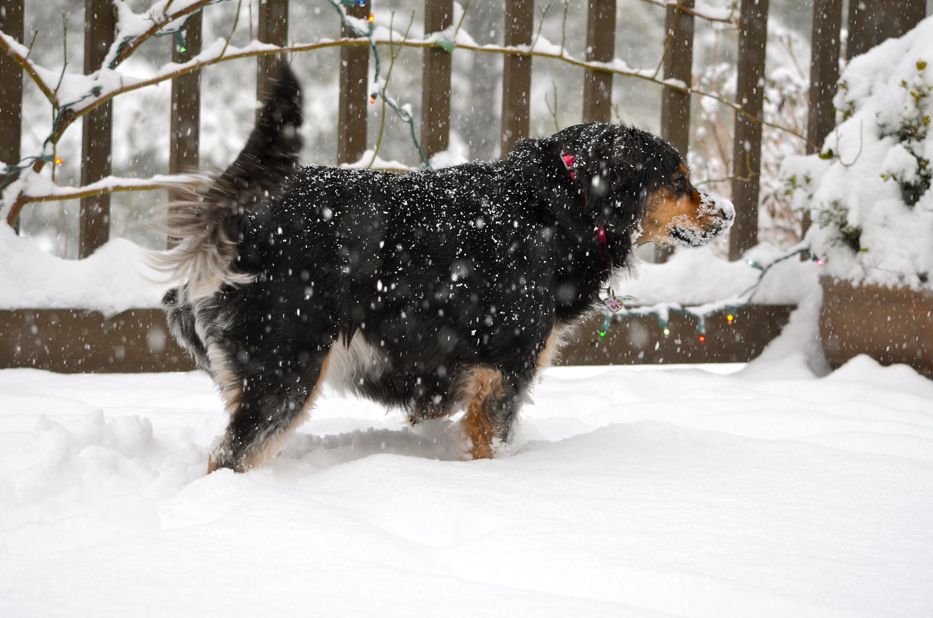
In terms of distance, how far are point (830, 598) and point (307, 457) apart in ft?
5.62

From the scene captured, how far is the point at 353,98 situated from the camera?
14.1 ft

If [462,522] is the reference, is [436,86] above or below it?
above

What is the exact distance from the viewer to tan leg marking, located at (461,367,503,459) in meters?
2.99

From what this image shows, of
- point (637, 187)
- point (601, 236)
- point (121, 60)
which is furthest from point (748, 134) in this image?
point (121, 60)

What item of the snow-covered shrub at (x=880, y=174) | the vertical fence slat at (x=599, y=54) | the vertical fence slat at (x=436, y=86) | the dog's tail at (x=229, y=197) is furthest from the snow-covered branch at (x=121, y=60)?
the snow-covered shrub at (x=880, y=174)

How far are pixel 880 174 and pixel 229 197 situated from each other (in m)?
3.24

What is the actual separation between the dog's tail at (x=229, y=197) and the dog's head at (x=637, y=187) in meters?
1.01

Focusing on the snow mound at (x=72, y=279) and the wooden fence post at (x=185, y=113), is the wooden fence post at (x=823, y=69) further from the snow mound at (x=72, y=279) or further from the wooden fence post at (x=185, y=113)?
the snow mound at (x=72, y=279)

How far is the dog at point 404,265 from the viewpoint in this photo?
2588 millimetres

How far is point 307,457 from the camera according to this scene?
9.62 ft

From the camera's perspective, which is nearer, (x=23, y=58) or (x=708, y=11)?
(x=23, y=58)

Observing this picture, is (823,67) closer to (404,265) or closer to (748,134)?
(748,134)

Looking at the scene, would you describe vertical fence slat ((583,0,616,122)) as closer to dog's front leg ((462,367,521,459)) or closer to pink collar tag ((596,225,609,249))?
pink collar tag ((596,225,609,249))

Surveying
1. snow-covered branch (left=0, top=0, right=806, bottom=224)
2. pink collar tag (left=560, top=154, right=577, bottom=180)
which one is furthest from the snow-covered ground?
snow-covered branch (left=0, top=0, right=806, bottom=224)
